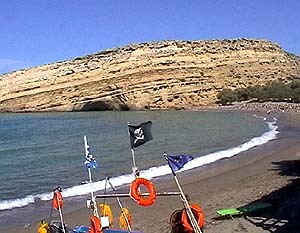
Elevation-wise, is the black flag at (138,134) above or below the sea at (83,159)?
below

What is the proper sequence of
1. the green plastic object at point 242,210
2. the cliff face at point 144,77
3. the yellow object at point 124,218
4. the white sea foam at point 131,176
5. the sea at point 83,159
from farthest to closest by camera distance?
the cliff face at point 144,77 → the sea at point 83,159 → the white sea foam at point 131,176 → the green plastic object at point 242,210 → the yellow object at point 124,218

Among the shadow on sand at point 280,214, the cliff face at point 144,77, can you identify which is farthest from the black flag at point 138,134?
the cliff face at point 144,77

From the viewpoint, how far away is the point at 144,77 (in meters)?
86.4

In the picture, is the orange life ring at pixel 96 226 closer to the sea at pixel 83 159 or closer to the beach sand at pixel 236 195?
the beach sand at pixel 236 195

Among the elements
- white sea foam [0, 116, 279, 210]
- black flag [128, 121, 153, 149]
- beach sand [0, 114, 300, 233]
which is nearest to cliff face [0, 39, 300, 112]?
white sea foam [0, 116, 279, 210]

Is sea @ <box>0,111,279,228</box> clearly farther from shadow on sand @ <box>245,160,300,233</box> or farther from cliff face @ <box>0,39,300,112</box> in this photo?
cliff face @ <box>0,39,300,112</box>

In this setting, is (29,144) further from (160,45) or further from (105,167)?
(160,45)

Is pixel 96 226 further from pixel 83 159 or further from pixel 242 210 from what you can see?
pixel 83 159

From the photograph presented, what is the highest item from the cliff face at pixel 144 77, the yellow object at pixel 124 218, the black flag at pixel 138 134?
the cliff face at pixel 144 77

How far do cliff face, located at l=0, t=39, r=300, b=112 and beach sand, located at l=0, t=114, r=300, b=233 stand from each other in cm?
6111

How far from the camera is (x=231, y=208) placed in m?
13.0

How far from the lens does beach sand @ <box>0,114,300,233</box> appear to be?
1093cm

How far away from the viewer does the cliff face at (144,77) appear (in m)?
86.5

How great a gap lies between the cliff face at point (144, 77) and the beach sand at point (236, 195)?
200ft
